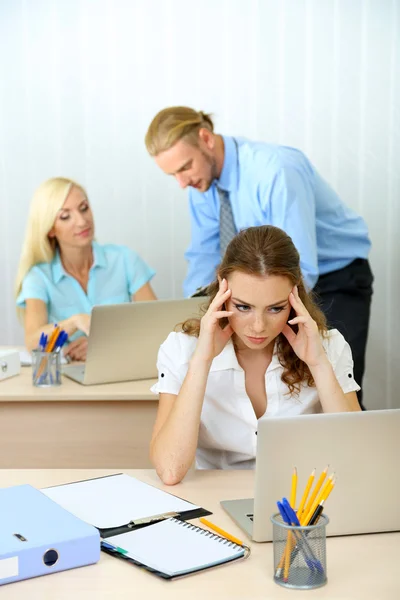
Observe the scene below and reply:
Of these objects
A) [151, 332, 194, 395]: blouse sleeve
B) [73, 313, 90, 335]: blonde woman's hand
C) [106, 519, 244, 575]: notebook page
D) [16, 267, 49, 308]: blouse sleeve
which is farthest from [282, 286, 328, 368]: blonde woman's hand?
[16, 267, 49, 308]: blouse sleeve

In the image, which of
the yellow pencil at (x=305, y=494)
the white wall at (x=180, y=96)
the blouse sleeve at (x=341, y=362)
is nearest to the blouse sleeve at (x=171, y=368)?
the blouse sleeve at (x=341, y=362)

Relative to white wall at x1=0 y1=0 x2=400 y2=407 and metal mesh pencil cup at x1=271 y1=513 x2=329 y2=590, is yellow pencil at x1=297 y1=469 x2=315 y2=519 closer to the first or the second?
metal mesh pencil cup at x1=271 y1=513 x2=329 y2=590

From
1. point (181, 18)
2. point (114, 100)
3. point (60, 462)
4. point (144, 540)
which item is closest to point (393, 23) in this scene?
point (181, 18)

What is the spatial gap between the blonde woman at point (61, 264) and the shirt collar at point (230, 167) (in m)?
0.60

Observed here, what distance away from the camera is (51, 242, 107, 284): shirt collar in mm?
3318

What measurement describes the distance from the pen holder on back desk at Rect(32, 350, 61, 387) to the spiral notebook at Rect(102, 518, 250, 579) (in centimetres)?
117

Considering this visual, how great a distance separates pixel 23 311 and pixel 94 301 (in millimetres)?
291

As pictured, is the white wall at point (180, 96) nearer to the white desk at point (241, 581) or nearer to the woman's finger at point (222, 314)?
the woman's finger at point (222, 314)

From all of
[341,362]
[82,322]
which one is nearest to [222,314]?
[341,362]

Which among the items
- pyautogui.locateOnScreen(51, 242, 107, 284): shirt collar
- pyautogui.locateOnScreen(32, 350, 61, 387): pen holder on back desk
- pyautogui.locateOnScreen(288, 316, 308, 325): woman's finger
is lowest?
pyautogui.locateOnScreen(32, 350, 61, 387): pen holder on back desk

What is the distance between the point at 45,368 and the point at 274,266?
970 millimetres

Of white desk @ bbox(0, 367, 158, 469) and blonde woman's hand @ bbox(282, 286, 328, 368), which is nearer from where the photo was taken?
blonde woman's hand @ bbox(282, 286, 328, 368)

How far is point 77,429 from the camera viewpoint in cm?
243

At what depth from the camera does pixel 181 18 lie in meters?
3.97
